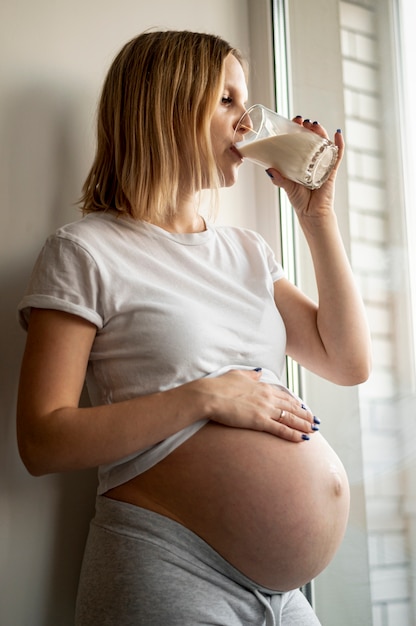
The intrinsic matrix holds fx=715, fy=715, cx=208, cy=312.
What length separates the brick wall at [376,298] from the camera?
1.33 meters

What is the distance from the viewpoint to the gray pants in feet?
3.35

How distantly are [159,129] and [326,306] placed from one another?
444 mm

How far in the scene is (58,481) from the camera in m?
1.33

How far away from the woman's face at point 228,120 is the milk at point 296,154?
4 cm

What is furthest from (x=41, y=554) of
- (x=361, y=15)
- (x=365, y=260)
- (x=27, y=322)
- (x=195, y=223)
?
(x=361, y=15)

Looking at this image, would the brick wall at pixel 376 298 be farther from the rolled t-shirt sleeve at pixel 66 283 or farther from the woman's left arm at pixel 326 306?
the rolled t-shirt sleeve at pixel 66 283

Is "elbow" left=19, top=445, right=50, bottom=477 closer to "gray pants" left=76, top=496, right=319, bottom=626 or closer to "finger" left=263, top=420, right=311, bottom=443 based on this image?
"gray pants" left=76, top=496, right=319, bottom=626

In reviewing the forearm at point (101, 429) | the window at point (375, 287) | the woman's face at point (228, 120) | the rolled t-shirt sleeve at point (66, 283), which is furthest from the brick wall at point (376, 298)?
the rolled t-shirt sleeve at point (66, 283)

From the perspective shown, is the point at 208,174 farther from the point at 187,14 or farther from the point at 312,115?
the point at 187,14

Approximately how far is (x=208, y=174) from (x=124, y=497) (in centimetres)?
58

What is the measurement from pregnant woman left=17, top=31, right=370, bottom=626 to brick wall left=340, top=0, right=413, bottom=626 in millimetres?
80

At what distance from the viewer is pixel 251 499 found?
3.50 feet

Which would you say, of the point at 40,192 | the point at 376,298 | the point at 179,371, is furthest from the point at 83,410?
the point at 376,298

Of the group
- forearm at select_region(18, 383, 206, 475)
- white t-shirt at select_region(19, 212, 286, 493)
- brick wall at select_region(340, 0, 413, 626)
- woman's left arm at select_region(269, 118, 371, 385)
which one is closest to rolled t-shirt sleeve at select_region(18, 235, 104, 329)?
white t-shirt at select_region(19, 212, 286, 493)
